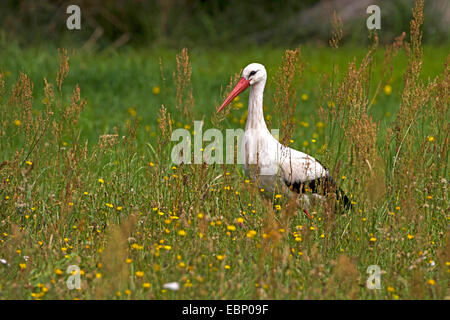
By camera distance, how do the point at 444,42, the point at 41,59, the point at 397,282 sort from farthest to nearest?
1. the point at 444,42
2. the point at 41,59
3. the point at 397,282

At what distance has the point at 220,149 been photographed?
4.89 m

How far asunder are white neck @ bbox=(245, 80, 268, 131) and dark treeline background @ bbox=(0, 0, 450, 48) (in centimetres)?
812

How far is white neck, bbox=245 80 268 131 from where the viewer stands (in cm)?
495

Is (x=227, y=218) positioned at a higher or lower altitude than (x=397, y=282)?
higher

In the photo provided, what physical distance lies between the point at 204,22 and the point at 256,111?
9.28 metres

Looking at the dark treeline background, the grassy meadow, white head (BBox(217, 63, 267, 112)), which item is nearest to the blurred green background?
the dark treeline background

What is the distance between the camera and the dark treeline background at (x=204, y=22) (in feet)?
43.2

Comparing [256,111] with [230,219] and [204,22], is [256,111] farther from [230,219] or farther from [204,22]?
[204,22]

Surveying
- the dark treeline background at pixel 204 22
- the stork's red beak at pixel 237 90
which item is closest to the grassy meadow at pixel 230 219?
the stork's red beak at pixel 237 90

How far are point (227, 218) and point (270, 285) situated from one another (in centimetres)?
92

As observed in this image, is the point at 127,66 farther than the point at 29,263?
Yes
